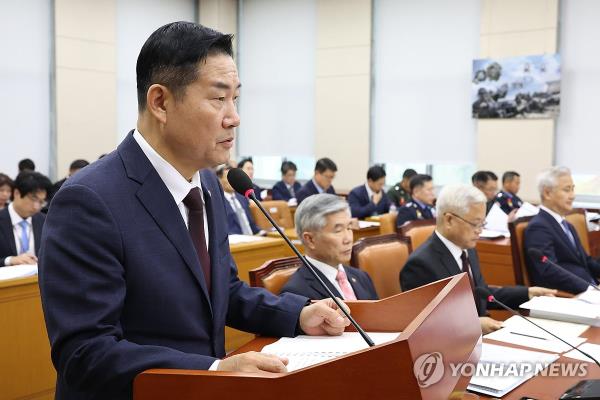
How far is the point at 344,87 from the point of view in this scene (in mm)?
9258

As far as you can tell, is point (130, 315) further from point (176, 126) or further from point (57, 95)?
point (57, 95)

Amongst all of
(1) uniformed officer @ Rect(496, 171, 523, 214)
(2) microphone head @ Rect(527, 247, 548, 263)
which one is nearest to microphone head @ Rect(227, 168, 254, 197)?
(2) microphone head @ Rect(527, 247, 548, 263)

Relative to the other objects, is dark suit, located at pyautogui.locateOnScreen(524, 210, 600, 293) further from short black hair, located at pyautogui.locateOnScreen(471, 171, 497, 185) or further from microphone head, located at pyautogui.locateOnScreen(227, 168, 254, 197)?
short black hair, located at pyautogui.locateOnScreen(471, 171, 497, 185)

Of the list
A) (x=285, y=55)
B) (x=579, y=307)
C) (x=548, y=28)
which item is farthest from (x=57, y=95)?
(x=579, y=307)

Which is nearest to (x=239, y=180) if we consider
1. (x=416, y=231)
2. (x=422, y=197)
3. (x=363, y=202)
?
(x=416, y=231)

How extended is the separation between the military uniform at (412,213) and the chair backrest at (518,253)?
4.87ft

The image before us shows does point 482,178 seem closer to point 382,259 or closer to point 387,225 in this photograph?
point 387,225

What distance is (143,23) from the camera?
9195 mm

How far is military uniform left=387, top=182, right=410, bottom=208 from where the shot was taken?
24.5ft

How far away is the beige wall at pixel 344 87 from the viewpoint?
29.8 ft

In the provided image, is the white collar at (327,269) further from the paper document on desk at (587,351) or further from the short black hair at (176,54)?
the short black hair at (176,54)

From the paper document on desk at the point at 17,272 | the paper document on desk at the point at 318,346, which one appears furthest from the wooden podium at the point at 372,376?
the paper document on desk at the point at 17,272

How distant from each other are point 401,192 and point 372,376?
6822 millimetres

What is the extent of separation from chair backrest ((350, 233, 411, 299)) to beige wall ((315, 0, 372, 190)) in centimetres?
586
